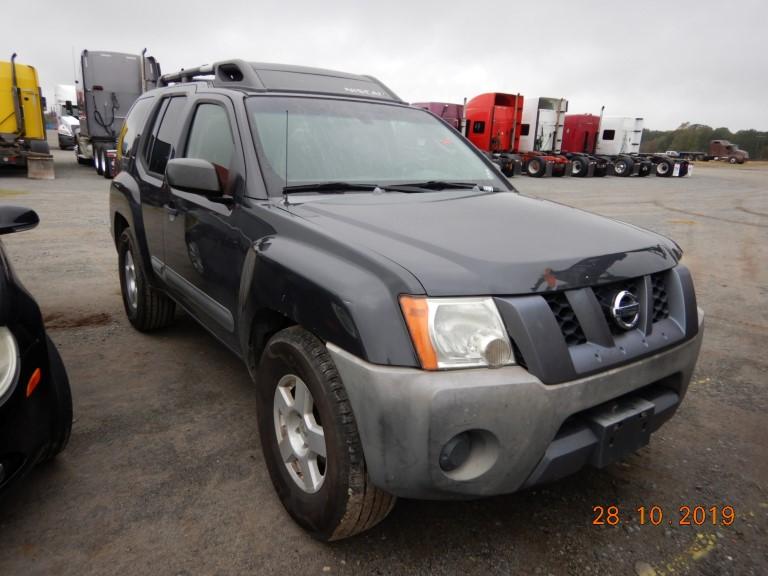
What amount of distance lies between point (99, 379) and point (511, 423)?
2.87 meters

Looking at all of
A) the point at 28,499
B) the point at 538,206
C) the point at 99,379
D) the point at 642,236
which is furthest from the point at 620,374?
the point at 99,379

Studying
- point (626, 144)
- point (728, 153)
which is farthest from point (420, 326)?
point (728, 153)

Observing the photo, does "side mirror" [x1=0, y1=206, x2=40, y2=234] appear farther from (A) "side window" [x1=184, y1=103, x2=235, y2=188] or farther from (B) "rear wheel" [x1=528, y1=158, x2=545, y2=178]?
(B) "rear wheel" [x1=528, y1=158, x2=545, y2=178]

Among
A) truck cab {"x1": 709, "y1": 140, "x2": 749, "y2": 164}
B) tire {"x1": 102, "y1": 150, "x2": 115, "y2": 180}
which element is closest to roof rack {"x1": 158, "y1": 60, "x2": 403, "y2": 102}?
tire {"x1": 102, "y1": 150, "x2": 115, "y2": 180}

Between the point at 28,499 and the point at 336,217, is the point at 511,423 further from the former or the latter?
the point at 28,499

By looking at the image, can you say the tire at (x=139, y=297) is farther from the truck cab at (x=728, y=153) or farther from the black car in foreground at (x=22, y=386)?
the truck cab at (x=728, y=153)

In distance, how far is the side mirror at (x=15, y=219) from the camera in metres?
2.39

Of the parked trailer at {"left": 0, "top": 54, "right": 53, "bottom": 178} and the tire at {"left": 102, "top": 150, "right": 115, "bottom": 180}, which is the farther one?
the tire at {"left": 102, "top": 150, "right": 115, "bottom": 180}

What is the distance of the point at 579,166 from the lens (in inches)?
1000

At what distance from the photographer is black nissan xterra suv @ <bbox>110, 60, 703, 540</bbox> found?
1756 mm

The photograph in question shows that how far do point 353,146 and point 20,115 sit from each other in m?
14.1

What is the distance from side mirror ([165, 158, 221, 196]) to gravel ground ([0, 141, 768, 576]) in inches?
51.0

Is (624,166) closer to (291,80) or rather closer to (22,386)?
(291,80)
